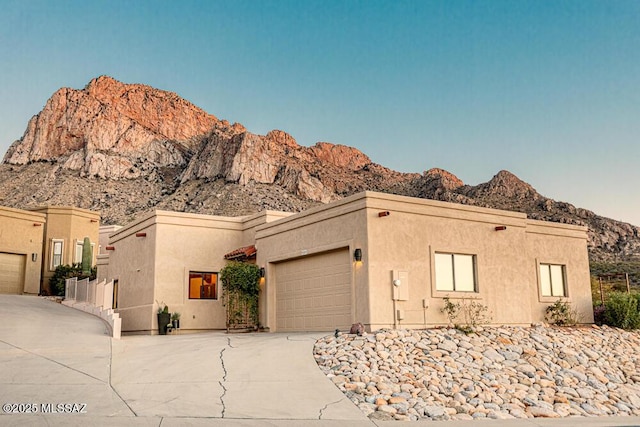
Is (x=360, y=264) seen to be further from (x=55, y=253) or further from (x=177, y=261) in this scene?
(x=55, y=253)

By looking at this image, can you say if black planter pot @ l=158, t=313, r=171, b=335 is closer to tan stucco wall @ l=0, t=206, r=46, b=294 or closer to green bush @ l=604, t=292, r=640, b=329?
green bush @ l=604, t=292, r=640, b=329

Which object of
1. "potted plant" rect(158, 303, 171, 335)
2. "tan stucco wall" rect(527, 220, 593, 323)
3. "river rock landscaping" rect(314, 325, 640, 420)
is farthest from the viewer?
"tan stucco wall" rect(527, 220, 593, 323)

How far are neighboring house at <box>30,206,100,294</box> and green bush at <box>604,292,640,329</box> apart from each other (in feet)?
90.0

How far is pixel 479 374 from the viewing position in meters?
12.6

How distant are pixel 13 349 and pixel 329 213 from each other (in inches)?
338

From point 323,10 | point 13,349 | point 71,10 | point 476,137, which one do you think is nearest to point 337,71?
point 323,10

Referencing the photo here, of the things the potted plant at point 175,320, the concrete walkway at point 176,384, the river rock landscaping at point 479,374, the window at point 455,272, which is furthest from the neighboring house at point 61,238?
the river rock landscaping at point 479,374

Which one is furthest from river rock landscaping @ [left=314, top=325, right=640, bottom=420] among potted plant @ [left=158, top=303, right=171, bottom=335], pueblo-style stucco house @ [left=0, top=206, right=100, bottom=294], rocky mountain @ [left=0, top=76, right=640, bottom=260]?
rocky mountain @ [left=0, top=76, right=640, bottom=260]

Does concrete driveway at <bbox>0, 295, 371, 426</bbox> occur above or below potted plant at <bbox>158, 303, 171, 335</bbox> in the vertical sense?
below

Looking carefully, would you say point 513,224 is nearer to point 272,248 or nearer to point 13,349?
point 272,248

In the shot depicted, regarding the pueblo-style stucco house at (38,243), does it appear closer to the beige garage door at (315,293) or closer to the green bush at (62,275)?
the green bush at (62,275)

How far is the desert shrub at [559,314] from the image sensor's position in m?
20.3

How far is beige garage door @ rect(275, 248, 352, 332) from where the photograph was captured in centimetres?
1702

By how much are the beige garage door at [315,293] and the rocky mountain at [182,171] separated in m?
41.2
